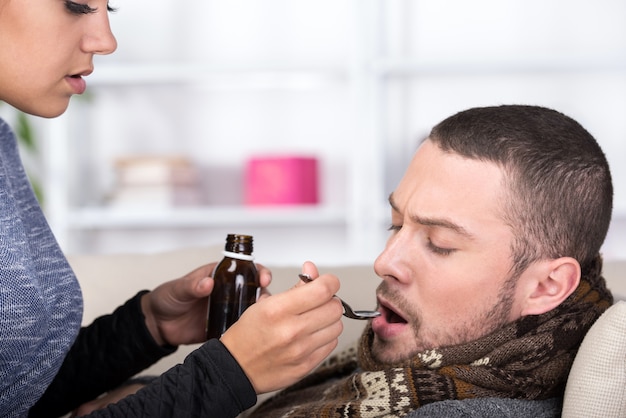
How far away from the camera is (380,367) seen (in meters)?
1.39

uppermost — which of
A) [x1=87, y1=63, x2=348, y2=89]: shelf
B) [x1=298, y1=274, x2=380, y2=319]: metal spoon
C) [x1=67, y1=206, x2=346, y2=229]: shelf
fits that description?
[x1=87, y1=63, x2=348, y2=89]: shelf

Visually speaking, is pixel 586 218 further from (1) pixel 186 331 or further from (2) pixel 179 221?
(2) pixel 179 221

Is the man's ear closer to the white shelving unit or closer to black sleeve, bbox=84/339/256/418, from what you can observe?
black sleeve, bbox=84/339/256/418

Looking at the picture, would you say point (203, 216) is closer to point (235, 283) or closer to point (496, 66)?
point (496, 66)

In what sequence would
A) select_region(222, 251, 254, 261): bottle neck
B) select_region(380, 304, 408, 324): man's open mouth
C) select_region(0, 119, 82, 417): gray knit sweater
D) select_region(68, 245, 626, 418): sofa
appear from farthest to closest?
1. select_region(68, 245, 626, 418): sofa
2. select_region(380, 304, 408, 324): man's open mouth
3. select_region(222, 251, 254, 261): bottle neck
4. select_region(0, 119, 82, 417): gray knit sweater

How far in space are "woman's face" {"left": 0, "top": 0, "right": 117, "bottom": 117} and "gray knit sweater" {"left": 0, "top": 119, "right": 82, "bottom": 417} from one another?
13cm

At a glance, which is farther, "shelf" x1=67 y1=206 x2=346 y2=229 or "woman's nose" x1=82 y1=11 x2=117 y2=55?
"shelf" x1=67 y1=206 x2=346 y2=229

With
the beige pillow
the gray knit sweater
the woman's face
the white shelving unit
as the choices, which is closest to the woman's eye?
the woman's face

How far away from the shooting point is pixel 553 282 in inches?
53.5

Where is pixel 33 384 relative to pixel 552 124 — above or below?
below

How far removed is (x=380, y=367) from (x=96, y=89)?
3043 millimetres

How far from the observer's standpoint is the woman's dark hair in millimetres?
1347

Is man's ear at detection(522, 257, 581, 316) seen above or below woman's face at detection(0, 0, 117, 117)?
below

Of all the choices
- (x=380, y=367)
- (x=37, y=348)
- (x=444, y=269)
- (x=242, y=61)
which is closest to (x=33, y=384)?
(x=37, y=348)
